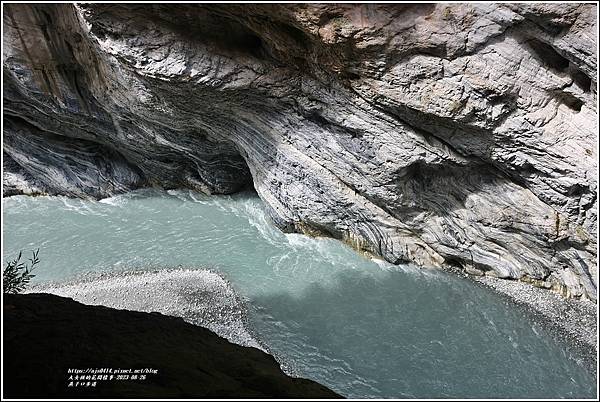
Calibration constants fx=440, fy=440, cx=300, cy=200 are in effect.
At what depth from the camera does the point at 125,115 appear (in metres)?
12.7

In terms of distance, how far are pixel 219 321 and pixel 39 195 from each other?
1023 cm

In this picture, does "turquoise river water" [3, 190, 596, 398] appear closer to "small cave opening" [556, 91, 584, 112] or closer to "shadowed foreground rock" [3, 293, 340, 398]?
"shadowed foreground rock" [3, 293, 340, 398]

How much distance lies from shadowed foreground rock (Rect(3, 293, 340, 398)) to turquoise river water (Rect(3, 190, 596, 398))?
239 cm

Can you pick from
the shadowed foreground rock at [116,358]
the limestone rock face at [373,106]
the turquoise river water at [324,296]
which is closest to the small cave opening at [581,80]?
the limestone rock face at [373,106]

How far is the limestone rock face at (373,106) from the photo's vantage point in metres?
7.84

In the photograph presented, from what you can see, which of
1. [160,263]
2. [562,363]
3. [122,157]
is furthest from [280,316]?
[122,157]

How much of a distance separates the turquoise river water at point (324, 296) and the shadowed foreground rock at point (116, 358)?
2.39 m

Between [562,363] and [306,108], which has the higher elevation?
[306,108]

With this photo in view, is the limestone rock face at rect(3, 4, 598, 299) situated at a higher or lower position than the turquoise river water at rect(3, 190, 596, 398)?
higher

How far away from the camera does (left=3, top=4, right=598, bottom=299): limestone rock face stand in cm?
784

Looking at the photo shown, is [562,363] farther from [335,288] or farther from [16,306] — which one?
[16,306]

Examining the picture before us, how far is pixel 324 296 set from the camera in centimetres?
1075

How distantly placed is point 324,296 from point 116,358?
594 centimetres

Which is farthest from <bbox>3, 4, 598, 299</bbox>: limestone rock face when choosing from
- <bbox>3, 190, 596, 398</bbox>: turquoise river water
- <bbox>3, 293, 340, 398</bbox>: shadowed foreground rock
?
<bbox>3, 293, 340, 398</bbox>: shadowed foreground rock
